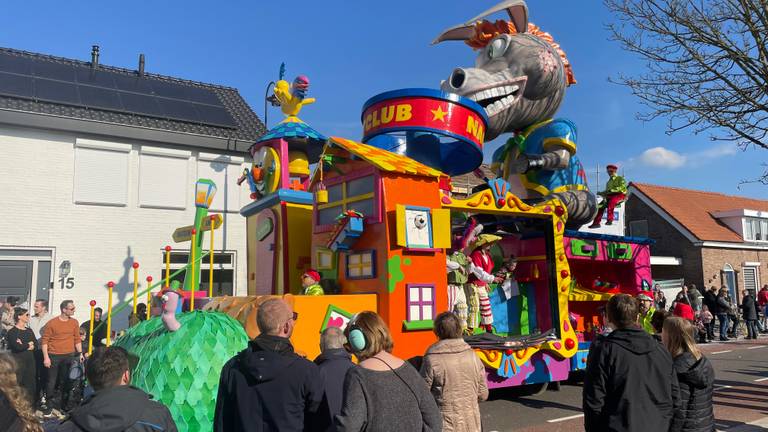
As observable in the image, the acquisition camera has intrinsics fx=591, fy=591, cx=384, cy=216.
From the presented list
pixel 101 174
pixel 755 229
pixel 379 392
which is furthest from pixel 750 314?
pixel 379 392

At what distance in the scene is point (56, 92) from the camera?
43.7 ft

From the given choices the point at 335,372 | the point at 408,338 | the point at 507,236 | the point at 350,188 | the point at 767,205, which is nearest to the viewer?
the point at 335,372

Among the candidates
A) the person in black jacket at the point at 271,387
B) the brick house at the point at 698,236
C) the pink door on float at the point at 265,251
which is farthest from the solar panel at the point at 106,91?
the brick house at the point at 698,236

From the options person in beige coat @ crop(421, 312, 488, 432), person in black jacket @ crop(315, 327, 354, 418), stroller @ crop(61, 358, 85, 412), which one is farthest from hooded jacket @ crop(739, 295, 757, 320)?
person in black jacket @ crop(315, 327, 354, 418)

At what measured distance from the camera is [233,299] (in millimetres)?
6938

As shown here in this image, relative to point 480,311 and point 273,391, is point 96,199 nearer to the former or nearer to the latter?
point 480,311

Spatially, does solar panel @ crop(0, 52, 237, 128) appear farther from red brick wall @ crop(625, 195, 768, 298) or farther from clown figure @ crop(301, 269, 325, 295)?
red brick wall @ crop(625, 195, 768, 298)

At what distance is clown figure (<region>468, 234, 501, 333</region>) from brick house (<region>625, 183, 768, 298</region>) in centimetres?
1722

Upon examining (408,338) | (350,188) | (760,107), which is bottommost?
(408,338)

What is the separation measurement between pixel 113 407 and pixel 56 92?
13117 millimetres

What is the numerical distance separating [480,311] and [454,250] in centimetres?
97

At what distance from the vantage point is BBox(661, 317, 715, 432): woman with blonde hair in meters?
3.84

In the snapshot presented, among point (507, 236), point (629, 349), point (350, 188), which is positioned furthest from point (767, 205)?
point (629, 349)

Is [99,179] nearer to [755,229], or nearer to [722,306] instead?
[722,306]
